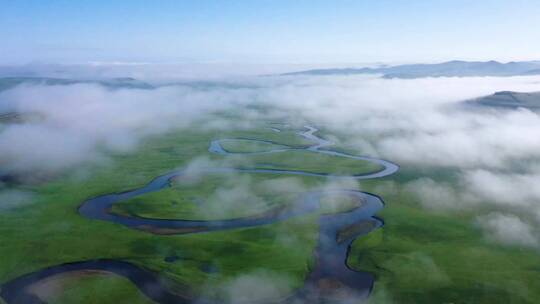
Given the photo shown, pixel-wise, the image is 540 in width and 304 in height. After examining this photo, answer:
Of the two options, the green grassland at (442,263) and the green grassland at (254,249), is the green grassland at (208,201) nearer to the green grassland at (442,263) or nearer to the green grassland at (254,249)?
the green grassland at (254,249)

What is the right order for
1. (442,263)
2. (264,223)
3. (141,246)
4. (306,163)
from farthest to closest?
1. (306,163)
2. (264,223)
3. (141,246)
4. (442,263)

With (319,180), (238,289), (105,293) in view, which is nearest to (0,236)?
(105,293)

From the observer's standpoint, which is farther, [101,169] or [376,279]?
[101,169]

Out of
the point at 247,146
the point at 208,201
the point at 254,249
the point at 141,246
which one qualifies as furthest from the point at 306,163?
the point at 141,246

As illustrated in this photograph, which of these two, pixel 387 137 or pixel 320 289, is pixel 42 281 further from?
pixel 387 137

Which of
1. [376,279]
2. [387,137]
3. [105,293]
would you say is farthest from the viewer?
[387,137]

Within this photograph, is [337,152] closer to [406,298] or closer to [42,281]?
[406,298]

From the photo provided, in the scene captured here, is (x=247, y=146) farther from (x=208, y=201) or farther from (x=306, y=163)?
(x=208, y=201)

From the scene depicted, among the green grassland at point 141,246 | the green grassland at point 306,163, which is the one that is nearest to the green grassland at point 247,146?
the green grassland at point 306,163

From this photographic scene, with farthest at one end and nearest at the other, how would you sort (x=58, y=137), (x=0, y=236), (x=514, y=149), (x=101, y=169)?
(x=58, y=137), (x=514, y=149), (x=101, y=169), (x=0, y=236)

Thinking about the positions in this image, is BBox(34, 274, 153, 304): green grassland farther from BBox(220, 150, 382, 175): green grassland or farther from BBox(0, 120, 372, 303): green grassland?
BBox(220, 150, 382, 175): green grassland

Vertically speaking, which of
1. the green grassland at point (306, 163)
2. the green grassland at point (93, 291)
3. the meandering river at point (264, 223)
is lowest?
the green grassland at point (306, 163)
